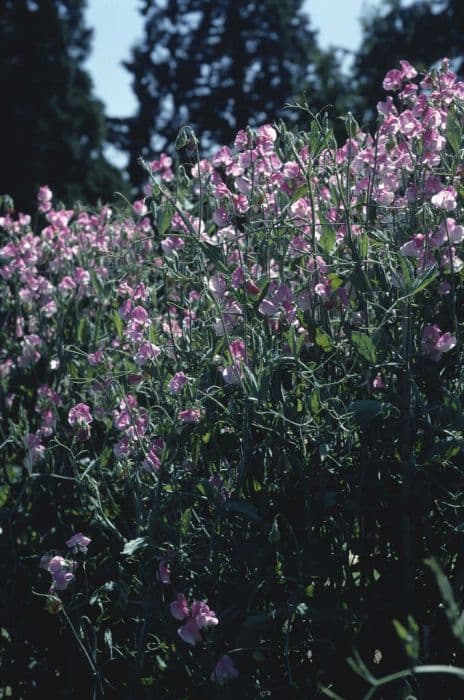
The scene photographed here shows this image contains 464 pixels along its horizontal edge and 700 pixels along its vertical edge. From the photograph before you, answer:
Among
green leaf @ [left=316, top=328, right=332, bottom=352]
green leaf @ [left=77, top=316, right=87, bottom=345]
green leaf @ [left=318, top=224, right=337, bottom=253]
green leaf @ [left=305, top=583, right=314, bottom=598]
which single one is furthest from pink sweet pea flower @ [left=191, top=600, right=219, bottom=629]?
green leaf @ [left=77, top=316, right=87, bottom=345]

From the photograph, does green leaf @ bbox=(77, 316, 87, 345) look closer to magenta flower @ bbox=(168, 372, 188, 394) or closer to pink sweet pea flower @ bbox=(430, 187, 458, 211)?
magenta flower @ bbox=(168, 372, 188, 394)

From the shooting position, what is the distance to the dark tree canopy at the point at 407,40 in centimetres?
2023

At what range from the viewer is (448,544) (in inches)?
83.7

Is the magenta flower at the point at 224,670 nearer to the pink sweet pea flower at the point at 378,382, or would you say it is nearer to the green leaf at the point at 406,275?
the pink sweet pea flower at the point at 378,382

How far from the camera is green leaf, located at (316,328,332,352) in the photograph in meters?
2.21

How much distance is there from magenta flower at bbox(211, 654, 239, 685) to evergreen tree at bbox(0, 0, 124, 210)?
20.5 metres

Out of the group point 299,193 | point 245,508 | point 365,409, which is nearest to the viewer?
point 365,409

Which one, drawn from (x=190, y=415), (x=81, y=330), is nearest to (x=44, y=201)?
(x=81, y=330)

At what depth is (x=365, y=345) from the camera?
204 cm

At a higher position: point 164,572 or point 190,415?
point 190,415

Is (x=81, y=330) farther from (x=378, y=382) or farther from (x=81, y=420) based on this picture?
(x=378, y=382)

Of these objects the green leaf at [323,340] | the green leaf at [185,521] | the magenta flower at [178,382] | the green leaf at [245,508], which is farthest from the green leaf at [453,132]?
the green leaf at [185,521]

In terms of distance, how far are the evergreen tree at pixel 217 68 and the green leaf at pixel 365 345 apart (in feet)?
58.4

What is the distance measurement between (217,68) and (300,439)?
63.9 feet
